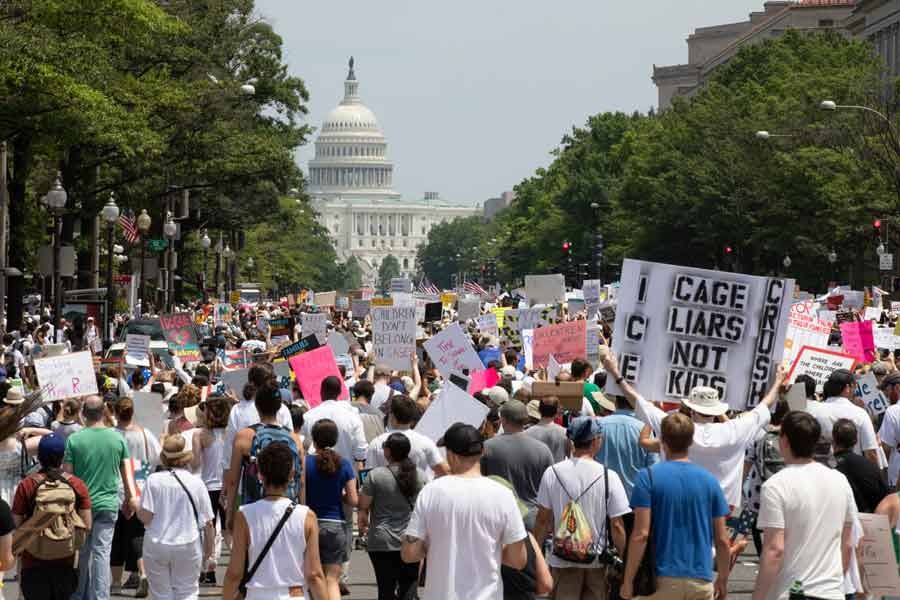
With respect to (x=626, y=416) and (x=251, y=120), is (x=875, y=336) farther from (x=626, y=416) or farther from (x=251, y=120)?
(x=251, y=120)

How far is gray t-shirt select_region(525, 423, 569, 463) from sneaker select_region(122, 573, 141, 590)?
3620 millimetres

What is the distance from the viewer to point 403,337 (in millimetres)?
21188

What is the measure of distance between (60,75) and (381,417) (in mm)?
20304

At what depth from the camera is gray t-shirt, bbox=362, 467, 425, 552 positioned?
11914 mm

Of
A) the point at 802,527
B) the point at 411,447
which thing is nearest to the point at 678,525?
the point at 802,527

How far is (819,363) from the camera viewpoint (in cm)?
1720

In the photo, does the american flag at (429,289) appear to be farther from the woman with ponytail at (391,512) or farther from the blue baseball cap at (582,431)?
the blue baseball cap at (582,431)

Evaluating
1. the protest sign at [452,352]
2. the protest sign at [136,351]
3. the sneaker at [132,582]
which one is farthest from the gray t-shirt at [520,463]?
the protest sign at [136,351]

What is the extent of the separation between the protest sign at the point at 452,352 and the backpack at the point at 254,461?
6.77 meters

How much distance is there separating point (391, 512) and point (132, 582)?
378 cm

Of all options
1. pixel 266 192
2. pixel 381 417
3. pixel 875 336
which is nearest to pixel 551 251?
pixel 266 192

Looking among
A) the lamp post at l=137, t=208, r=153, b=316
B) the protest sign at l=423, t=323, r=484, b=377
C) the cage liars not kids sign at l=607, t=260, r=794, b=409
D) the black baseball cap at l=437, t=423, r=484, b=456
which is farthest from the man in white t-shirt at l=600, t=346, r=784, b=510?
the lamp post at l=137, t=208, r=153, b=316

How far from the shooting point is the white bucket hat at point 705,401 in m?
10.9

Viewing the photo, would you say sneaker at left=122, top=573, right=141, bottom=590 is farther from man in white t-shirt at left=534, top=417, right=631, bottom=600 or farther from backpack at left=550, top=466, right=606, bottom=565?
backpack at left=550, top=466, right=606, bottom=565
